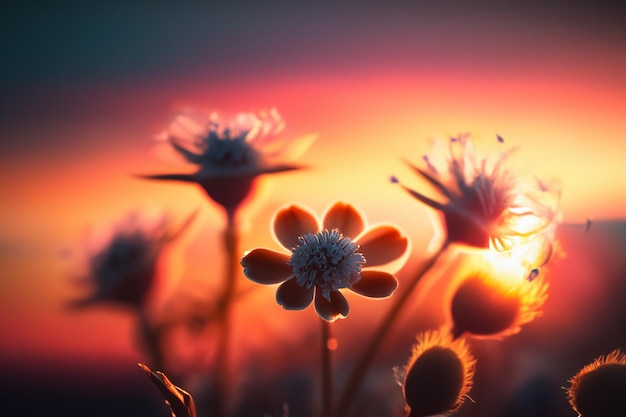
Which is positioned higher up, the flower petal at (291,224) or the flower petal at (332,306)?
the flower petal at (291,224)

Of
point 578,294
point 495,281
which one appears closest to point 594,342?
point 578,294

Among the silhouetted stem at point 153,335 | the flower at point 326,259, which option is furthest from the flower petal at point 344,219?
the silhouetted stem at point 153,335

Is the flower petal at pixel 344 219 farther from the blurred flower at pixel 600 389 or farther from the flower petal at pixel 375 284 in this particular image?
the blurred flower at pixel 600 389

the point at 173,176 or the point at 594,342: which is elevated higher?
the point at 173,176

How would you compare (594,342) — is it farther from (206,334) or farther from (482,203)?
(206,334)

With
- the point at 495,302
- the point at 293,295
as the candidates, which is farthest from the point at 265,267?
the point at 495,302

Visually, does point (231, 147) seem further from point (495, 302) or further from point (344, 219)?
point (495, 302)

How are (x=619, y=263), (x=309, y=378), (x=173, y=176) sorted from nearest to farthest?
(x=173, y=176)
(x=309, y=378)
(x=619, y=263)

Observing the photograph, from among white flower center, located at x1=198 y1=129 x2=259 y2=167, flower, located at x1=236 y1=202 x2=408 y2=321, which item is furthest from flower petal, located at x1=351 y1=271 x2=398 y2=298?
white flower center, located at x1=198 y1=129 x2=259 y2=167
